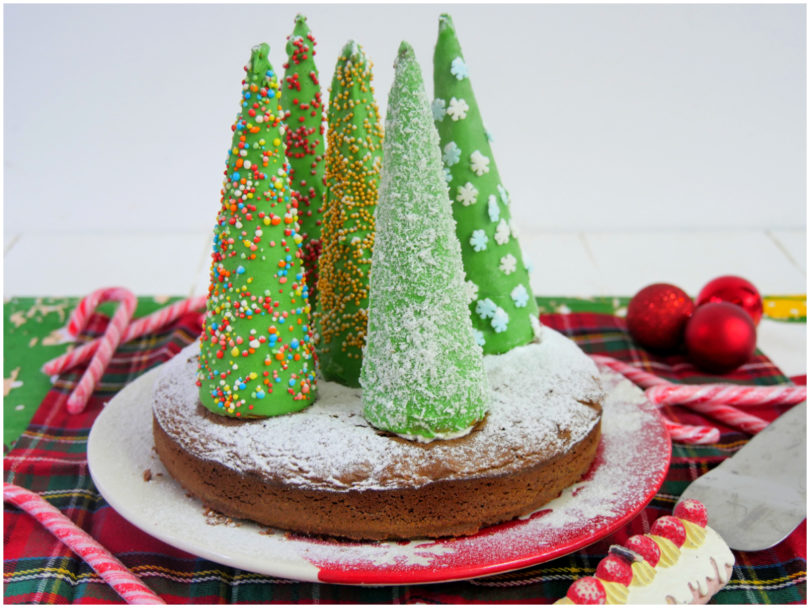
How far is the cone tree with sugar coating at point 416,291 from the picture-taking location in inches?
44.0

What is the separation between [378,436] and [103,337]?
1043mm

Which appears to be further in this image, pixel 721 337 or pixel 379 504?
pixel 721 337

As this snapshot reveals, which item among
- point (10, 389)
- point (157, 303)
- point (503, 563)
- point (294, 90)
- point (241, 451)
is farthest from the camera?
point (157, 303)

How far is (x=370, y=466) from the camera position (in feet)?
3.69

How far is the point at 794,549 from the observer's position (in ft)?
4.08

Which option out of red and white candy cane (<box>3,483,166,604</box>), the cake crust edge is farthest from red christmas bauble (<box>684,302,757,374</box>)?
red and white candy cane (<box>3,483,166,604</box>)

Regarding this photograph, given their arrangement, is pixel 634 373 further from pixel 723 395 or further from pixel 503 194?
pixel 503 194

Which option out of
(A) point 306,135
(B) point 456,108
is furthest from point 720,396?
(A) point 306,135

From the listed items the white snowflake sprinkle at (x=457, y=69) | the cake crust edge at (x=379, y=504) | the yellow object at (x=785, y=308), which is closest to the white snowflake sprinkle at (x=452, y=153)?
the white snowflake sprinkle at (x=457, y=69)

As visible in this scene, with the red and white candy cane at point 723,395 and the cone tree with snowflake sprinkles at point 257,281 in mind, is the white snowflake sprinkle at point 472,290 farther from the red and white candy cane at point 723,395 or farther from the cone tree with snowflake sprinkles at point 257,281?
the red and white candy cane at point 723,395

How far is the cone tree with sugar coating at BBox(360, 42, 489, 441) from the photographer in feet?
3.67

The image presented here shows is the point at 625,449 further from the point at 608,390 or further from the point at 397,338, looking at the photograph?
the point at 397,338

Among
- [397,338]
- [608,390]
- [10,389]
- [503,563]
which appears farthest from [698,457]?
[10,389]

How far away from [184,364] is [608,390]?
2.78 feet
